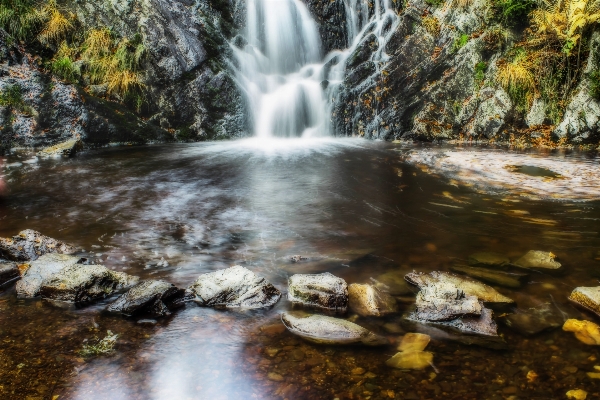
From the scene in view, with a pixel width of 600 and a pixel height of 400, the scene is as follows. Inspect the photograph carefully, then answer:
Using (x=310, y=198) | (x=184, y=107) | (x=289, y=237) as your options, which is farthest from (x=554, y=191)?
(x=184, y=107)

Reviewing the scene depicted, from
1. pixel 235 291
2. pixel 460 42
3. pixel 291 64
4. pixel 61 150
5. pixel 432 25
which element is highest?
pixel 432 25

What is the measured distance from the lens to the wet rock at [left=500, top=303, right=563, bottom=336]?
2.52 meters

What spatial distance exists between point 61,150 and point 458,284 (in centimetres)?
1074

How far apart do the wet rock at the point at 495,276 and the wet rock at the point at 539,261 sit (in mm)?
240

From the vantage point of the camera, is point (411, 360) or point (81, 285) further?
point (81, 285)

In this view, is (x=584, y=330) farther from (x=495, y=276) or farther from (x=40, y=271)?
(x=40, y=271)

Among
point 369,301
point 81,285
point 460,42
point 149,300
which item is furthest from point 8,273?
point 460,42

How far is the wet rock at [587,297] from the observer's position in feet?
8.70

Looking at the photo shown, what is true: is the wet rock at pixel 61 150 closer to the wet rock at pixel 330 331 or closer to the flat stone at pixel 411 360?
the wet rock at pixel 330 331

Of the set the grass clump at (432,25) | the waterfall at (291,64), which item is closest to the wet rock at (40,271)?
the waterfall at (291,64)

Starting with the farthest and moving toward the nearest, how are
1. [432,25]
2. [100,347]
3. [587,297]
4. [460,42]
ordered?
[432,25], [460,42], [587,297], [100,347]

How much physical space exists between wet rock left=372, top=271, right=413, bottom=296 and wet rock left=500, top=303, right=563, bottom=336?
710 millimetres

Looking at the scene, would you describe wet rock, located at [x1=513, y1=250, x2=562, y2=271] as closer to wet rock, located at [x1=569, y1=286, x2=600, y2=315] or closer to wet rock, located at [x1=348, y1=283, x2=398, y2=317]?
wet rock, located at [x1=569, y1=286, x2=600, y2=315]

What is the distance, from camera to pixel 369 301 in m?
2.86
